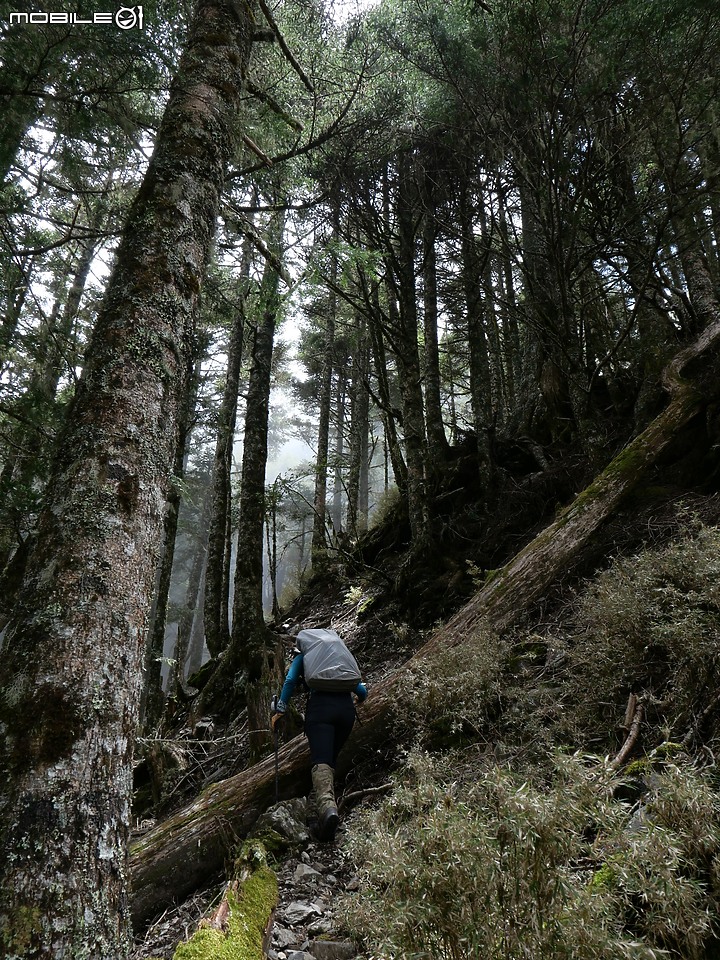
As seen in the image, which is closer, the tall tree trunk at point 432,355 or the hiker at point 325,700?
the hiker at point 325,700

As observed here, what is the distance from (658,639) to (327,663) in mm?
2911

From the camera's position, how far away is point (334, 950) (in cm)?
258

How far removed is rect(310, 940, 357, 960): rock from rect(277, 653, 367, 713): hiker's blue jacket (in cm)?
219

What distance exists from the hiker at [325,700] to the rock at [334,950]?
136 cm

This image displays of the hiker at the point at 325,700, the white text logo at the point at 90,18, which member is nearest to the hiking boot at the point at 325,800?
the hiker at the point at 325,700

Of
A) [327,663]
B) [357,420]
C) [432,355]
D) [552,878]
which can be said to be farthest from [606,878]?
[357,420]

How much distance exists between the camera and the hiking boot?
3.91 metres

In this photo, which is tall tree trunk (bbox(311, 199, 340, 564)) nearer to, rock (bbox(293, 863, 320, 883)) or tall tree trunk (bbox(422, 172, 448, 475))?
tall tree trunk (bbox(422, 172, 448, 475))

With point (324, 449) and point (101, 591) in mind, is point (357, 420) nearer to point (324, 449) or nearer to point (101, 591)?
point (324, 449)

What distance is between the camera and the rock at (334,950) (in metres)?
2.55

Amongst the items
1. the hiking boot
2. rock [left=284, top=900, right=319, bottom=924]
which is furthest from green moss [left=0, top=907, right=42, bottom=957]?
the hiking boot

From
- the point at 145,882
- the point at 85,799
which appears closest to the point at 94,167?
the point at 85,799

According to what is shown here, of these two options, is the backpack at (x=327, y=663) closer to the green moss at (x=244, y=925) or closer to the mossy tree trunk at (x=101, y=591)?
the green moss at (x=244, y=925)

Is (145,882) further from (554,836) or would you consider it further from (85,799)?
(554,836)
